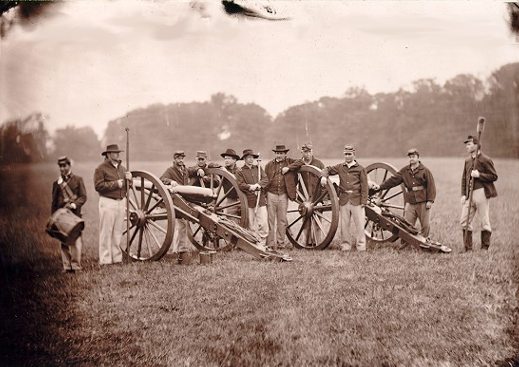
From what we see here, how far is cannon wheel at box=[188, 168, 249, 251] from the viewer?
5453 millimetres

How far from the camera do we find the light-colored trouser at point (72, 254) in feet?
11.6

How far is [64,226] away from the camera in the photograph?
11.6 feet

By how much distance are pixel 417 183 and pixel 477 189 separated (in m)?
0.82

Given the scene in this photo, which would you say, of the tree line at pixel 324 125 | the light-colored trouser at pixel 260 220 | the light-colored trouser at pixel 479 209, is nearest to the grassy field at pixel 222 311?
the tree line at pixel 324 125

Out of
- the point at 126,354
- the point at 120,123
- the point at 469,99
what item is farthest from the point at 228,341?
the point at 469,99

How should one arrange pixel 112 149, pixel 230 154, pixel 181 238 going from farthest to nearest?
1. pixel 181 238
2. pixel 230 154
3. pixel 112 149

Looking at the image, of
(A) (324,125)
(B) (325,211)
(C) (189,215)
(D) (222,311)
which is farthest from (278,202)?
(D) (222,311)

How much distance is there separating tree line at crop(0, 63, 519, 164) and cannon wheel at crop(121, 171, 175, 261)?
75cm

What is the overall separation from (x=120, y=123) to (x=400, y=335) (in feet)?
8.50

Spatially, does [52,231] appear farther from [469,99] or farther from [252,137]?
[469,99]

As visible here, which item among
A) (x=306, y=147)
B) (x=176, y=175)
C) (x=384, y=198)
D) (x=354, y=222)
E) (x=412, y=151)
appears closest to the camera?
(x=412, y=151)

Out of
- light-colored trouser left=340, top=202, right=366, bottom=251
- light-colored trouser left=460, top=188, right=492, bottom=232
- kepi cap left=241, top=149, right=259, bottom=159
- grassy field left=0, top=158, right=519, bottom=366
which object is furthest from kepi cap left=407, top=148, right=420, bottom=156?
light-colored trouser left=340, top=202, right=366, bottom=251

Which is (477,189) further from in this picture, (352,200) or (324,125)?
(352,200)

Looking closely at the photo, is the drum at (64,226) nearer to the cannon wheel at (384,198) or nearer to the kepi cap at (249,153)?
the kepi cap at (249,153)
